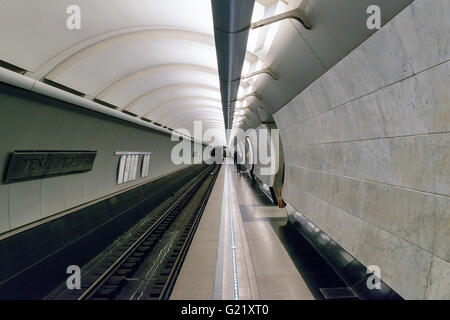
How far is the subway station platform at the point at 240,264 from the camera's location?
3863mm

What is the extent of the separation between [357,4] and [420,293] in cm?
318

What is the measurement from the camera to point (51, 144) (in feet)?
18.6

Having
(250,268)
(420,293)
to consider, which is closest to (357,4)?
(420,293)

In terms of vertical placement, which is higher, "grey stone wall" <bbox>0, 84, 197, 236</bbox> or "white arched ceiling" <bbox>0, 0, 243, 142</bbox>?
"white arched ceiling" <bbox>0, 0, 243, 142</bbox>

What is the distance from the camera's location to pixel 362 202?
344 centimetres

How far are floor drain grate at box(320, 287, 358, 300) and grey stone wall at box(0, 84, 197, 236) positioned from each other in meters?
6.20

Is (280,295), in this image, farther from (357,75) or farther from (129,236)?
(129,236)

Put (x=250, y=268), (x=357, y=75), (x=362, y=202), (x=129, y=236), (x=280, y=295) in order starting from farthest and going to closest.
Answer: (x=129, y=236)
(x=250, y=268)
(x=280, y=295)
(x=362, y=202)
(x=357, y=75)

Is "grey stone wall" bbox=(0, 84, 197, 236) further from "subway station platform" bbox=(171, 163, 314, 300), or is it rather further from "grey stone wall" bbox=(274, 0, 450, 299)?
"grey stone wall" bbox=(274, 0, 450, 299)

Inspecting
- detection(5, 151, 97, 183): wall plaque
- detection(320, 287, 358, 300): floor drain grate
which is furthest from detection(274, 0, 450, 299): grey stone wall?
detection(5, 151, 97, 183): wall plaque

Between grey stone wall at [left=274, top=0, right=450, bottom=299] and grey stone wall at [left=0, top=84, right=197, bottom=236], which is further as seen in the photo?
grey stone wall at [left=0, top=84, right=197, bottom=236]

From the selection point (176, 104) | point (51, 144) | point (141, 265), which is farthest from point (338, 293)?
point (176, 104)

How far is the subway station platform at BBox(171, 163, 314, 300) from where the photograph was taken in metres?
3.86

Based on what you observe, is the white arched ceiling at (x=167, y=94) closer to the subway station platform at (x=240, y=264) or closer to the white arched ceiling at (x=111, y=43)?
the white arched ceiling at (x=111, y=43)
